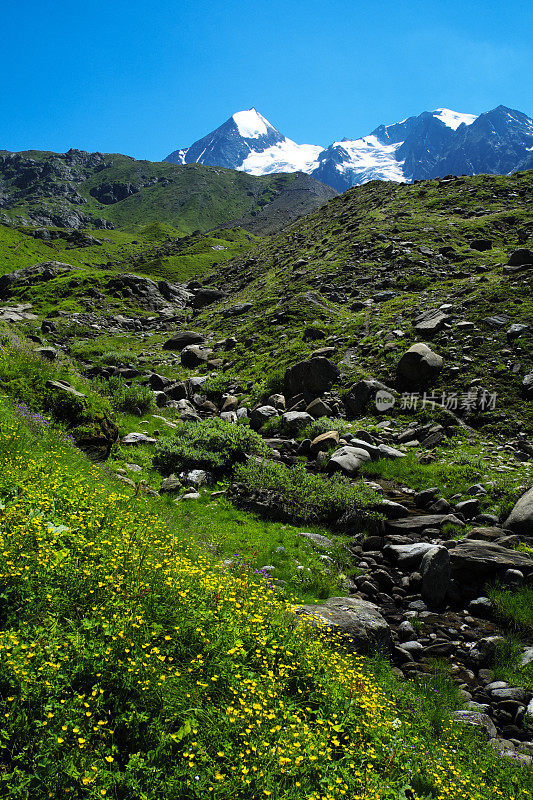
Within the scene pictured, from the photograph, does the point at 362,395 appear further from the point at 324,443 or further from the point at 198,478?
the point at 198,478

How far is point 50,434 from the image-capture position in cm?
1129

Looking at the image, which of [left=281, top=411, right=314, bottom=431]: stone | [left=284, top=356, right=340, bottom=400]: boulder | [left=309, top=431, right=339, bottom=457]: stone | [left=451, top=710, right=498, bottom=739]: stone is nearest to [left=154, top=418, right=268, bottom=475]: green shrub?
[left=309, top=431, right=339, bottom=457]: stone

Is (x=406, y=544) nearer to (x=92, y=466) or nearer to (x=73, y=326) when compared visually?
(x=92, y=466)

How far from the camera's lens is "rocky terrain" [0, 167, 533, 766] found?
8.49 metres

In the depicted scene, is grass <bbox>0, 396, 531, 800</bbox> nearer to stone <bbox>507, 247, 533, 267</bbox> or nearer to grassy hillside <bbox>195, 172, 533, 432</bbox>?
grassy hillside <bbox>195, 172, 533, 432</bbox>

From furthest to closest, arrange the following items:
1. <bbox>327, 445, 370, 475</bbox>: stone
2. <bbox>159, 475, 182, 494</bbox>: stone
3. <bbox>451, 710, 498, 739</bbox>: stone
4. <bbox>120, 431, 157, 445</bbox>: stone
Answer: <bbox>120, 431, 157, 445</bbox>: stone
<bbox>327, 445, 370, 475</bbox>: stone
<bbox>159, 475, 182, 494</bbox>: stone
<bbox>451, 710, 498, 739</bbox>: stone

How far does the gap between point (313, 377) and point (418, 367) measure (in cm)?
533

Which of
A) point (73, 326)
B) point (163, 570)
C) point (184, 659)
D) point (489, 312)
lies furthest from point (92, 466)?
point (73, 326)

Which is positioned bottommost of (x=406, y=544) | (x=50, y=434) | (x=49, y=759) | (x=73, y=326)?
(x=406, y=544)

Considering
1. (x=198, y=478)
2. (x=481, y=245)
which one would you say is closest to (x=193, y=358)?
(x=198, y=478)

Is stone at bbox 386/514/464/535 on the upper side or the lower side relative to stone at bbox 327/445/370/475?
lower

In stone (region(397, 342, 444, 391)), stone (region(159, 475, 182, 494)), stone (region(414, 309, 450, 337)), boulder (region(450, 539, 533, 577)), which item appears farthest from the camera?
stone (region(414, 309, 450, 337))

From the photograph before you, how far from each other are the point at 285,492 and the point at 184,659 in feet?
27.3

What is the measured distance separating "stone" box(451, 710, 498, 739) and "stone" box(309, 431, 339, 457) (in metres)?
10.6
